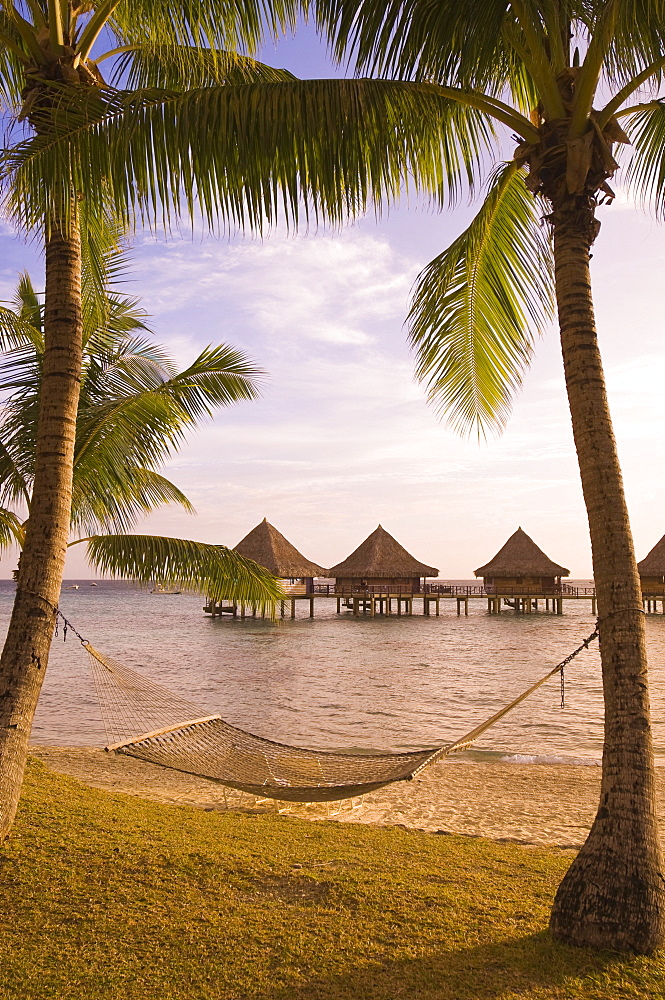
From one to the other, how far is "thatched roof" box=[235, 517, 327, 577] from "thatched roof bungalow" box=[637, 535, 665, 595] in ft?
39.7

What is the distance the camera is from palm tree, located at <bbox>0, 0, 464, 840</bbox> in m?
2.52

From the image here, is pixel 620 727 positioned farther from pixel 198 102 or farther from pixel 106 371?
pixel 106 371

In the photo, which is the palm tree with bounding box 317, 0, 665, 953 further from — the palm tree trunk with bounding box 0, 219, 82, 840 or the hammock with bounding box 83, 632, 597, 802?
the palm tree trunk with bounding box 0, 219, 82, 840

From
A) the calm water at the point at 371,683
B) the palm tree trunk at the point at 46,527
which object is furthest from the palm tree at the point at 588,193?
the calm water at the point at 371,683

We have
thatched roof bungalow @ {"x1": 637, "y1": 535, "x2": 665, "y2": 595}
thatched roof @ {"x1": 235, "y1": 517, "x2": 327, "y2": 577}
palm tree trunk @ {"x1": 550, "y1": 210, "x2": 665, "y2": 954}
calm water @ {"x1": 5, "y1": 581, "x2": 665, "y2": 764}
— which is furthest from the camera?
thatched roof bungalow @ {"x1": 637, "y1": 535, "x2": 665, "y2": 595}

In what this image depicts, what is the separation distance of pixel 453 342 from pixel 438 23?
1616 mm

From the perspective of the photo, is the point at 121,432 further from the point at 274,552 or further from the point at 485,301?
the point at 274,552

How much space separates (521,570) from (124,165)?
29.0m

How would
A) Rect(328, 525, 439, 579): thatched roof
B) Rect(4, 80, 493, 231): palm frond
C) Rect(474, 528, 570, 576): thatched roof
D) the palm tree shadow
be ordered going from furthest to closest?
Rect(474, 528, 570, 576): thatched roof
Rect(328, 525, 439, 579): thatched roof
Rect(4, 80, 493, 231): palm frond
the palm tree shadow

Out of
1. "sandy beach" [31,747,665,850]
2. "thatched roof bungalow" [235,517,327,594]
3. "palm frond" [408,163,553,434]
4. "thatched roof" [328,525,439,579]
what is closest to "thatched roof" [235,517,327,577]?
"thatched roof bungalow" [235,517,327,594]

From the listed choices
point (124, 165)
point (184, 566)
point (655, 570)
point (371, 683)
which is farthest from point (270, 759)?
point (655, 570)

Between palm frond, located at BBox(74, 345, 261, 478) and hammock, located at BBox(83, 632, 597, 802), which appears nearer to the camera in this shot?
hammock, located at BBox(83, 632, 597, 802)

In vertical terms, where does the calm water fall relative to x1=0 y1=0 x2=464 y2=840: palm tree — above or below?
below

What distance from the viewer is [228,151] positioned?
2.56 m
